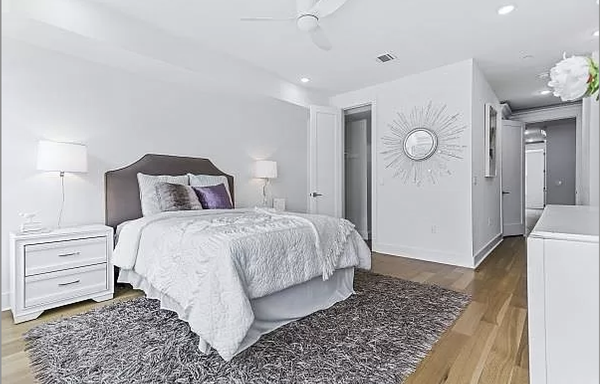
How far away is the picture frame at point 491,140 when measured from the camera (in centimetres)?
419

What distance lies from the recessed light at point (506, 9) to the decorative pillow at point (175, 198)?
323 cm

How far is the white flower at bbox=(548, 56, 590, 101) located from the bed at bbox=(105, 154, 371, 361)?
158 cm

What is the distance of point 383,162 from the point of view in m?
4.51

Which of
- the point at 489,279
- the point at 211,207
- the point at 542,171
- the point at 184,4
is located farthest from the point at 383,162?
the point at 542,171

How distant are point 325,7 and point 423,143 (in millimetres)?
2356

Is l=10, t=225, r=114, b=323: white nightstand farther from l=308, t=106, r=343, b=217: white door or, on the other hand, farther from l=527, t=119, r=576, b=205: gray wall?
l=527, t=119, r=576, b=205: gray wall

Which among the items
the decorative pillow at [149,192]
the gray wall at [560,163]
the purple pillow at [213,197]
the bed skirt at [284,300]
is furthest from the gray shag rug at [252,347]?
the gray wall at [560,163]

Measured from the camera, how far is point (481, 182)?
4074mm

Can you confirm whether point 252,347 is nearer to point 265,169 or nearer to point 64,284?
point 64,284

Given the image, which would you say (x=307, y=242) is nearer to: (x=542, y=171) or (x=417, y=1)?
(x=417, y=1)

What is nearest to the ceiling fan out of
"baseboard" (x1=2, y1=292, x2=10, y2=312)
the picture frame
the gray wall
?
"baseboard" (x1=2, y1=292, x2=10, y2=312)

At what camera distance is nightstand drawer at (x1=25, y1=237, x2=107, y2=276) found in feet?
7.42

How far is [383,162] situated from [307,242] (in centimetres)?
265

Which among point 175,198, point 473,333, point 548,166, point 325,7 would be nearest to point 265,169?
point 175,198
